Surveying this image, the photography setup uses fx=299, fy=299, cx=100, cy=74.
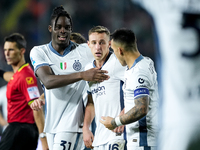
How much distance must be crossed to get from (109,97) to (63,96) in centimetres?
63

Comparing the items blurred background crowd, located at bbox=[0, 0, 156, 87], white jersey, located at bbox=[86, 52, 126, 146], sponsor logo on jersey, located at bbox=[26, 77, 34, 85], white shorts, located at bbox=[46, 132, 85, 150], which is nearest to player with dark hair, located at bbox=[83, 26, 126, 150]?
white jersey, located at bbox=[86, 52, 126, 146]

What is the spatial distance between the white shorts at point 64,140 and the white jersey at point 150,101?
0.93m

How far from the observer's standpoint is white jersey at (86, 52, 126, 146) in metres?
2.94

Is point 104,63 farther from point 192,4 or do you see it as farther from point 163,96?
point 192,4

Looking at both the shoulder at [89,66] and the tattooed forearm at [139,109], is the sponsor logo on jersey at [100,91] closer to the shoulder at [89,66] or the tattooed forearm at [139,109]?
the shoulder at [89,66]

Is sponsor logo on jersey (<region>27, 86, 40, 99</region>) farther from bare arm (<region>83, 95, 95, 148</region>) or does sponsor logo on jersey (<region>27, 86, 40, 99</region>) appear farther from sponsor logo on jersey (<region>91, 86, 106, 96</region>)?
sponsor logo on jersey (<region>91, 86, 106, 96</region>)

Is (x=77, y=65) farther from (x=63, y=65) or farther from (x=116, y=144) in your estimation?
(x=116, y=144)

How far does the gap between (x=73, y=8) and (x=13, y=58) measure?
5110mm

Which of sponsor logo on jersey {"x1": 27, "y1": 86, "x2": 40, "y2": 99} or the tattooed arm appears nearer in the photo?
the tattooed arm

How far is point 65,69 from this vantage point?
339 cm

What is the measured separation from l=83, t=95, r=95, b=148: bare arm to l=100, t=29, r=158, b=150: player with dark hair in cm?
61

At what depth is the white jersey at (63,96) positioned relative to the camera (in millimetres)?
3338

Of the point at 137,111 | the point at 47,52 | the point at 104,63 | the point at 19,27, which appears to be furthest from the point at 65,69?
the point at 19,27

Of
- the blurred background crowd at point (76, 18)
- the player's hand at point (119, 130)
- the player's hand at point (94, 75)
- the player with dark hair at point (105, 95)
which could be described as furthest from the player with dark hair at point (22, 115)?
the blurred background crowd at point (76, 18)
